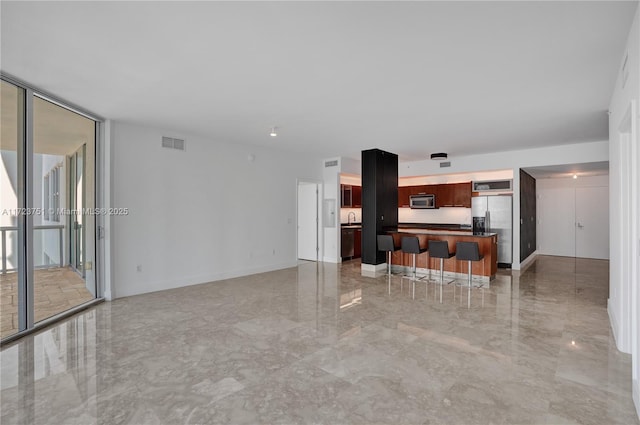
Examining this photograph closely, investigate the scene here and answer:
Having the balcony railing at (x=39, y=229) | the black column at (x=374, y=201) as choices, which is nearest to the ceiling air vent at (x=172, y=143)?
the balcony railing at (x=39, y=229)

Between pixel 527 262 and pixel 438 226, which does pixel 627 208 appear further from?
pixel 438 226

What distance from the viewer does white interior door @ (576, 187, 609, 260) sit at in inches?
348

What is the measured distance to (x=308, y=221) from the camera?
8.93 meters

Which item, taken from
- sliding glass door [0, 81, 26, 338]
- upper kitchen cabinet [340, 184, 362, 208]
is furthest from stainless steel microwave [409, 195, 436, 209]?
sliding glass door [0, 81, 26, 338]

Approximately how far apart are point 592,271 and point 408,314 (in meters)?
5.72

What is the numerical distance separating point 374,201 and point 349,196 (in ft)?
6.54

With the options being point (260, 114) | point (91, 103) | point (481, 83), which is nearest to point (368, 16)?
point (481, 83)

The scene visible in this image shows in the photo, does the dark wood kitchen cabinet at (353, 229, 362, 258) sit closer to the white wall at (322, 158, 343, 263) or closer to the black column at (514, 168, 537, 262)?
the white wall at (322, 158, 343, 263)

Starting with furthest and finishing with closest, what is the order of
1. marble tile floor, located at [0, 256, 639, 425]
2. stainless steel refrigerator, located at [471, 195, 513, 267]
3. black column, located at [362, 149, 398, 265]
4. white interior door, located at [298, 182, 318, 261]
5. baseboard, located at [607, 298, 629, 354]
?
white interior door, located at [298, 182, 318, 261] → stainless steel refrigerator, located at [471, 195, 513, 267] → black column, located at [362, 149, 398, 265] → baseboard, located at [607, 298, 629, 354] → marble tile floor, located at [0, 256, 639, 425]

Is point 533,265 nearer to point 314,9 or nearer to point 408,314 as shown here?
point 408,314

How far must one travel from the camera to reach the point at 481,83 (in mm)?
3584

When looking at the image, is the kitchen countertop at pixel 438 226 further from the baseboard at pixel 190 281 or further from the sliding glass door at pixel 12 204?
the sliding glass door at pixel 12 204

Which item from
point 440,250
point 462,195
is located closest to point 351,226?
point 462,195

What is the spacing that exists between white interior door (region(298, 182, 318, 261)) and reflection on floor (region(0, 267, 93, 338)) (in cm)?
511
